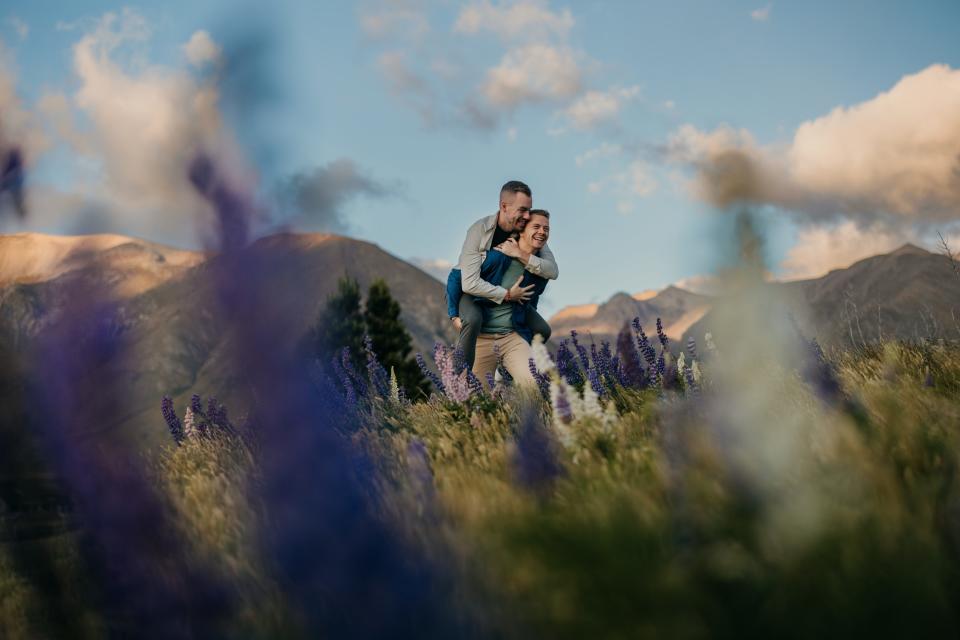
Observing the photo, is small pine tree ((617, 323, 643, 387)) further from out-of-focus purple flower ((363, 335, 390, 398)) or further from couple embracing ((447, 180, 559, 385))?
out-of-focus purple flower ((363, 335, 390, 398))

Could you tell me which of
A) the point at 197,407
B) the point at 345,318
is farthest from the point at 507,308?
the point at 345,318

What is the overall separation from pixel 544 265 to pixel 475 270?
691mm

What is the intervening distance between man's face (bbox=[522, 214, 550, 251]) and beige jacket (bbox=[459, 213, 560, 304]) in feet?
0.55

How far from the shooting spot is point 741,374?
5113 mm

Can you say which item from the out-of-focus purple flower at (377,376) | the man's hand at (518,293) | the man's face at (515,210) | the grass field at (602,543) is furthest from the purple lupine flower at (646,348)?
the out-of-focus purple flower at (377,376)

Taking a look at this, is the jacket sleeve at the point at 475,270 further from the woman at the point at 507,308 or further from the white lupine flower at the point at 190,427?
the white lupine flower at the point at 190,427

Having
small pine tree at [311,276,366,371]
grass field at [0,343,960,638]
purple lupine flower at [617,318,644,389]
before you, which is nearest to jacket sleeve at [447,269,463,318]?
purple lupine flower at [617,318,644,389]

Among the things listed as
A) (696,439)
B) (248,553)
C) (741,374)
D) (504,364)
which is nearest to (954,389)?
(741,374)

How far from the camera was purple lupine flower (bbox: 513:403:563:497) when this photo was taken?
3271 mm

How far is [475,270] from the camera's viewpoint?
6.69m

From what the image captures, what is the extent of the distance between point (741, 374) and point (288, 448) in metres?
4.15

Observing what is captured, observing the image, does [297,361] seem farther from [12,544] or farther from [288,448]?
[12,544]

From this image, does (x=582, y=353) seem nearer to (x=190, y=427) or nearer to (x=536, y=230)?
(x=536, y=230)

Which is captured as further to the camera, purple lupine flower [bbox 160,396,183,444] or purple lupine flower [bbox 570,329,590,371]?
purple lupine flower [bbox 160,396,183,444]
